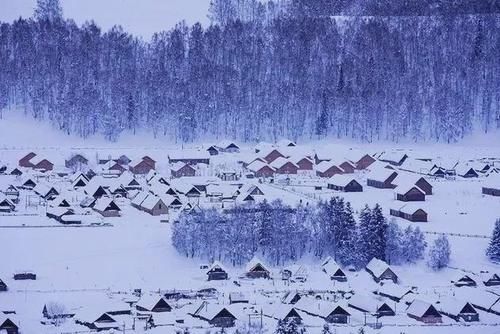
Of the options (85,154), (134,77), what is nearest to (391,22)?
(134,77)

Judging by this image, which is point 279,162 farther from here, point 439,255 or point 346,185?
point 439,255

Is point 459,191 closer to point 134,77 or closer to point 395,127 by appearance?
point 395,127

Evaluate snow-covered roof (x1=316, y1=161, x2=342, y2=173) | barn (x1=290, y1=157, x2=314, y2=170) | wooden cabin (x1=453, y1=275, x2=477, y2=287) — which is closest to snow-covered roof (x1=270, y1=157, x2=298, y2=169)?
barn (x1=290, y1=157, x2=314, y2=170)

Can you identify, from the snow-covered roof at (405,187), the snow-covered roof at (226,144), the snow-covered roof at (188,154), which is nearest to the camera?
the snow-covered roof at (405,187)

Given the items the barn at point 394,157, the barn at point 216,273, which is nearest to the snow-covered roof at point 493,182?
the barn at point 394,157

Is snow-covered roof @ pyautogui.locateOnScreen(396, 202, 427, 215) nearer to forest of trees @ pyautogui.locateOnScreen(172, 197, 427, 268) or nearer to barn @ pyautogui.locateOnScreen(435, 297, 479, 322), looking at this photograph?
forest of trees @ pyautogui.locateOnScreen(172, 197, 427, 268)

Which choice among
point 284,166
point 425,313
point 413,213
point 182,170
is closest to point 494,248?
point 413,213

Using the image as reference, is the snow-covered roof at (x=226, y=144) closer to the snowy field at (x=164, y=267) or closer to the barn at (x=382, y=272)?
the snowy field at (x=164, y=267)
